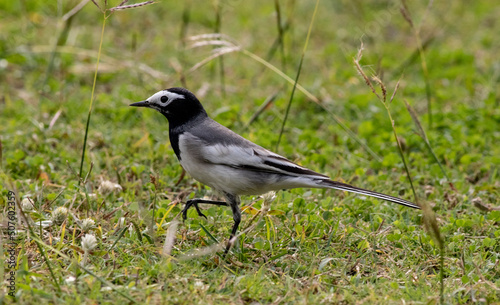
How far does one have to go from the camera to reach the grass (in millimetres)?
4367

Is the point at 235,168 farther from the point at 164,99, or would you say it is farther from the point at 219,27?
the point at 219,27

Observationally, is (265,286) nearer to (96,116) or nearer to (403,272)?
(403,272)

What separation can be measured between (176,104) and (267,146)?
1863mm

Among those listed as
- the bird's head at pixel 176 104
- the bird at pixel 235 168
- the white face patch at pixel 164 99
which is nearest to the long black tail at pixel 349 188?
the bird at pixel 235 168

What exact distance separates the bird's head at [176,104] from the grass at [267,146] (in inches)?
24.9

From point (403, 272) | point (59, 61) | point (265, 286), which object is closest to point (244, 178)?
point (265, 286)

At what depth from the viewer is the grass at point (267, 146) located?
437 cm

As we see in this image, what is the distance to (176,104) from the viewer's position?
5348mm

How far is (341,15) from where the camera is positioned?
11.6m

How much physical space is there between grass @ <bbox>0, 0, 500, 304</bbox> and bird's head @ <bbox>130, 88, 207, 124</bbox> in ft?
2.07

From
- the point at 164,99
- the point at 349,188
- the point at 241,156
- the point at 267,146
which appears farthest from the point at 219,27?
A: the point at 349,188

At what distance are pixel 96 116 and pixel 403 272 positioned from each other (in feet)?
15.3

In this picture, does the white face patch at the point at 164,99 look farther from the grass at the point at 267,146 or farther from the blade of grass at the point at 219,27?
the blade of grass at the point at 219,27

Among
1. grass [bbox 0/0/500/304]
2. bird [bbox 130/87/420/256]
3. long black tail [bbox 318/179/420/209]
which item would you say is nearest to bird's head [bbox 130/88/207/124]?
bird [bbox 130/87/420/256]
